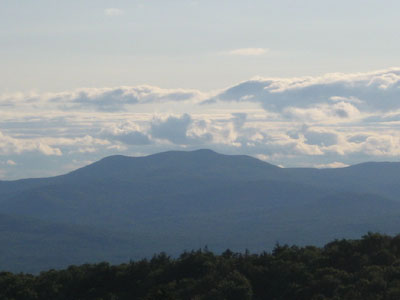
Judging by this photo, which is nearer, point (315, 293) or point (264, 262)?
point (315, 293)

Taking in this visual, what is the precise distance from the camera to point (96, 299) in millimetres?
99562

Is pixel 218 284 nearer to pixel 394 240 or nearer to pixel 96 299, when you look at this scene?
pixel 96 299

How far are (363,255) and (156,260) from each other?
104 feet

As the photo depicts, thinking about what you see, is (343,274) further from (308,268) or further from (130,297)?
(130,297)

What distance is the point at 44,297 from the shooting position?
104688 millimetres

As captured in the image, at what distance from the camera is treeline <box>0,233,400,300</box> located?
298 ft

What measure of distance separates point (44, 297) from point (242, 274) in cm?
2638

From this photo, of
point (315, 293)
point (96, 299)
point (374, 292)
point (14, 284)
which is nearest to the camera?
point (374, 292)

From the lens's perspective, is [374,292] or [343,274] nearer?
[374,292]

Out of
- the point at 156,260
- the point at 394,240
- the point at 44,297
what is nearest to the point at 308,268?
the point at 394,240

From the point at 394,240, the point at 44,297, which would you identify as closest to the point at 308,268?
the point at 394,240

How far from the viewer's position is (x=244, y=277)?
97.2 meters

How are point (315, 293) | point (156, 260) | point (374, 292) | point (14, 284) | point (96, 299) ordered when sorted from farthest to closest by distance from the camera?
point (156, 260)
point (14, 284)
point (96, 299)
point (315, 293)
point (374, 292)

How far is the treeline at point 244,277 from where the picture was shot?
9075cm
